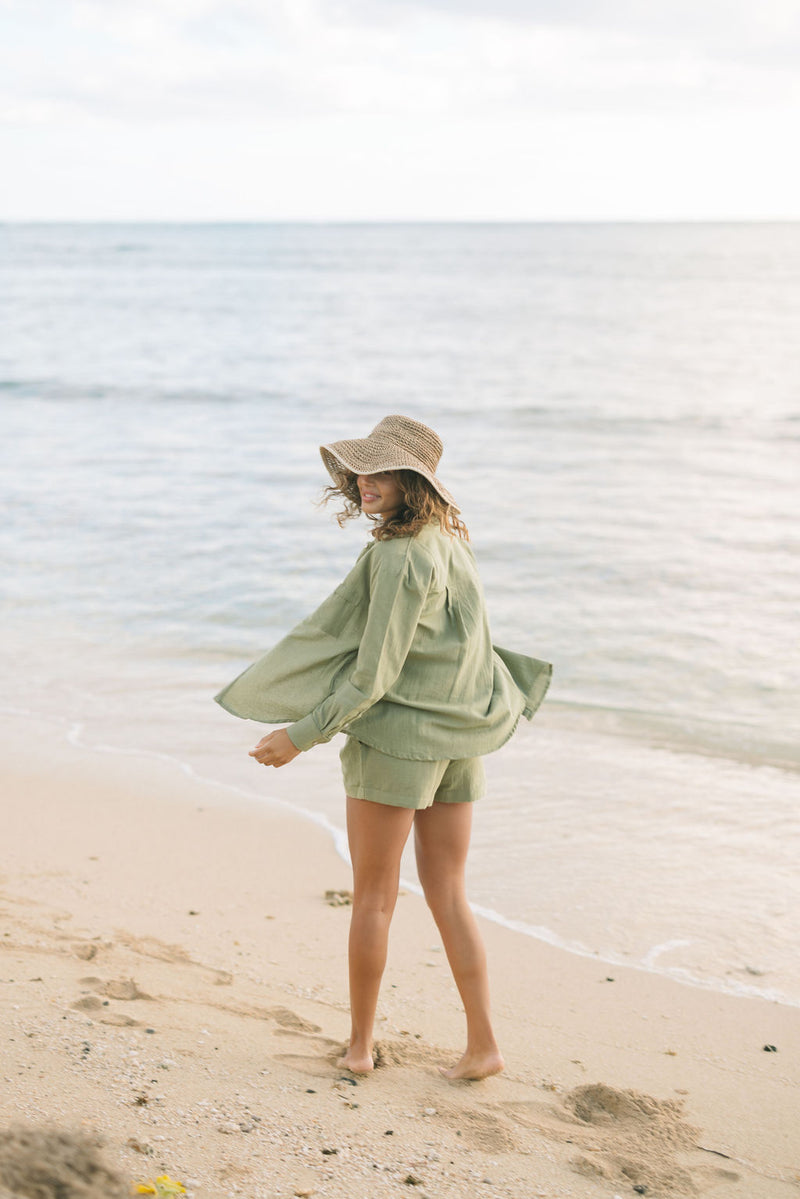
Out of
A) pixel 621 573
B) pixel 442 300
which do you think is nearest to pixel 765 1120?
pixel 621 573

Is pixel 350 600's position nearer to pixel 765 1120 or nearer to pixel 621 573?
pixel 765 1120

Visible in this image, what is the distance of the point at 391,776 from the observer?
2.80 m

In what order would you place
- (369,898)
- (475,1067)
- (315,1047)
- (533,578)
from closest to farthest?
(369,898) → (475,1067) → (315,1047) → (533,578)

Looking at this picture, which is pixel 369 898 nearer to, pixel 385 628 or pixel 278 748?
pixel 278 748

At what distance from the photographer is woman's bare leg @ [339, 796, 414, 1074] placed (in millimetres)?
2885

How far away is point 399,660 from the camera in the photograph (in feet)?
8.93

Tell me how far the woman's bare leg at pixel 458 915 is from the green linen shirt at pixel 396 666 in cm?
25

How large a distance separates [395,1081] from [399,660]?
1.21m

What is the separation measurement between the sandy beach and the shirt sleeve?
1.00 metres

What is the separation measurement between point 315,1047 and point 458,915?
0.61 m

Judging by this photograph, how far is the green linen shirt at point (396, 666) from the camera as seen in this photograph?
107 inches

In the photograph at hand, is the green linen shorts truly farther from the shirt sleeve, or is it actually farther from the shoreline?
the shoreline

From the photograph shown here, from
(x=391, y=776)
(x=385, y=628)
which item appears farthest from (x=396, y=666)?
(x=391, y=776)

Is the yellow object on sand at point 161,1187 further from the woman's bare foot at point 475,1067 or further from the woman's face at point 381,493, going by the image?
the woman's face at point 381,493
